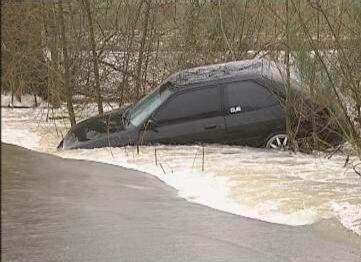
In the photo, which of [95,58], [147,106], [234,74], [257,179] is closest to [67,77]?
[95,58]

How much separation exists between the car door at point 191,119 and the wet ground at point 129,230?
237cm

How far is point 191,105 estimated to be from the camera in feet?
35.9

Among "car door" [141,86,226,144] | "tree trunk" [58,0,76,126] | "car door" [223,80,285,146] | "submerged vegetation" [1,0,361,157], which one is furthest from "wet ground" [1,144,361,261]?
"tree trunk" [58,0,76,126]

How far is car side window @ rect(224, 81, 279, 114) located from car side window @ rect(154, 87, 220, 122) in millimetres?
185

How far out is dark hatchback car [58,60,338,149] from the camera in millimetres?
10875

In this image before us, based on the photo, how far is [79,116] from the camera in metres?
17.1

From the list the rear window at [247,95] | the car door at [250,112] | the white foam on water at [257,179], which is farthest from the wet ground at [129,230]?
the rear window at [247,95]

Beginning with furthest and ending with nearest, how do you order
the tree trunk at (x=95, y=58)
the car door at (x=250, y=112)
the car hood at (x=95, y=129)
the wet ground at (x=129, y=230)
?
the tree trunk at (x=95, y=58)
the car hood at (x=95, y=129)
the car door at (x=250, y=112)
the wet ground at (x=129, y=230)

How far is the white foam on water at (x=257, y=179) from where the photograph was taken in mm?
7473

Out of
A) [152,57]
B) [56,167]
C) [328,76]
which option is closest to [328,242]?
[328,76]

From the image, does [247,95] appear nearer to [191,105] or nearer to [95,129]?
[191,105]

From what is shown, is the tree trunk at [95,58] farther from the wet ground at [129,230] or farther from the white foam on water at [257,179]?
the wet ground at [129,230]

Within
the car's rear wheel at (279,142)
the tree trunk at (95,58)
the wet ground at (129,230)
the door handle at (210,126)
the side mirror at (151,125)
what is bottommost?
the wet ground at (129,230)

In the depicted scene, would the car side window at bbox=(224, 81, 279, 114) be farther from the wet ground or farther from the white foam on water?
the wet ground
